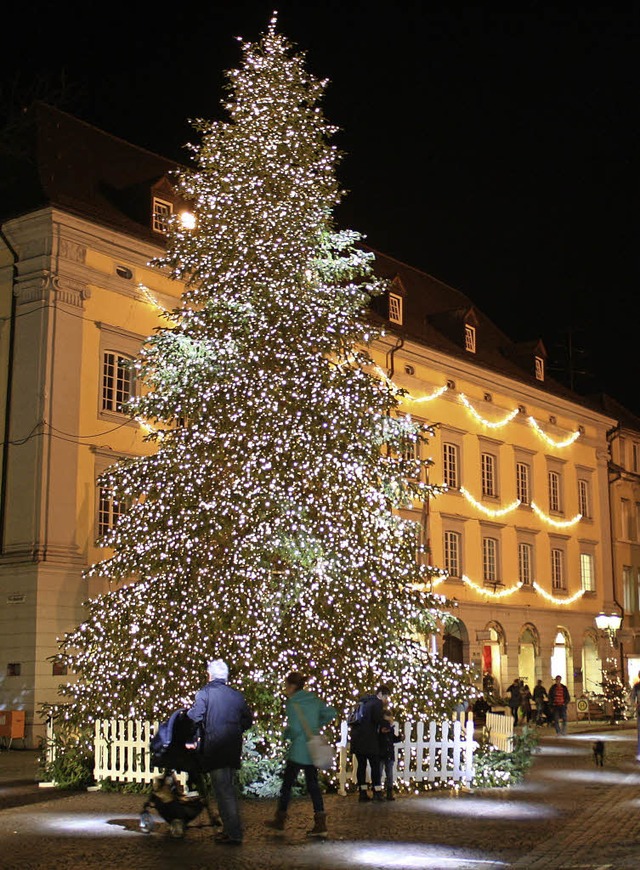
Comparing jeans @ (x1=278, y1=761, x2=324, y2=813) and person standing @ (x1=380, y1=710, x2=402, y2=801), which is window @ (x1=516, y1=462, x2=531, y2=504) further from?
jeans @ (x1=278, y1=761, x2=324, y2=813)

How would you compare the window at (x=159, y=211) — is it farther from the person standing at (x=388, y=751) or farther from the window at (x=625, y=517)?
the window at (x=625, y=517)

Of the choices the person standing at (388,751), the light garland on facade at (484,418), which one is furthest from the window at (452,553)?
the person standing at (388,751)

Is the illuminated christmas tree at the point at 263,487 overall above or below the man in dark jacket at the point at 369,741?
above

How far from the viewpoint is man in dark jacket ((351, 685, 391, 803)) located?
14984 millimetres

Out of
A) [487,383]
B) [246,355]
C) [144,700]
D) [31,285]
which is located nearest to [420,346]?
[487,383]

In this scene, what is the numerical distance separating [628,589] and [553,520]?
949cm

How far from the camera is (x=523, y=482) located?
47406 millimetres

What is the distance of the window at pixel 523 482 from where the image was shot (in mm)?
46938

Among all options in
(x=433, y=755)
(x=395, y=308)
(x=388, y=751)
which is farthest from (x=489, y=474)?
(x=388, y=751)

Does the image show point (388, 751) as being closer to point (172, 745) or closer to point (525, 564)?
point (172, 745)

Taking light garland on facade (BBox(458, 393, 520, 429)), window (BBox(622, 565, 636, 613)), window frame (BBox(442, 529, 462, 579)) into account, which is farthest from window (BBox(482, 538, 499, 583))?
window (BBox(622, 565, 636, 613))

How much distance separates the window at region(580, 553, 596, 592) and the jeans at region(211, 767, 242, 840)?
41.1 meters

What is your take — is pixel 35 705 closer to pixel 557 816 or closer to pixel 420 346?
pixel 557 816

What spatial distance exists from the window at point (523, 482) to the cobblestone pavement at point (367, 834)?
29.7 meters
